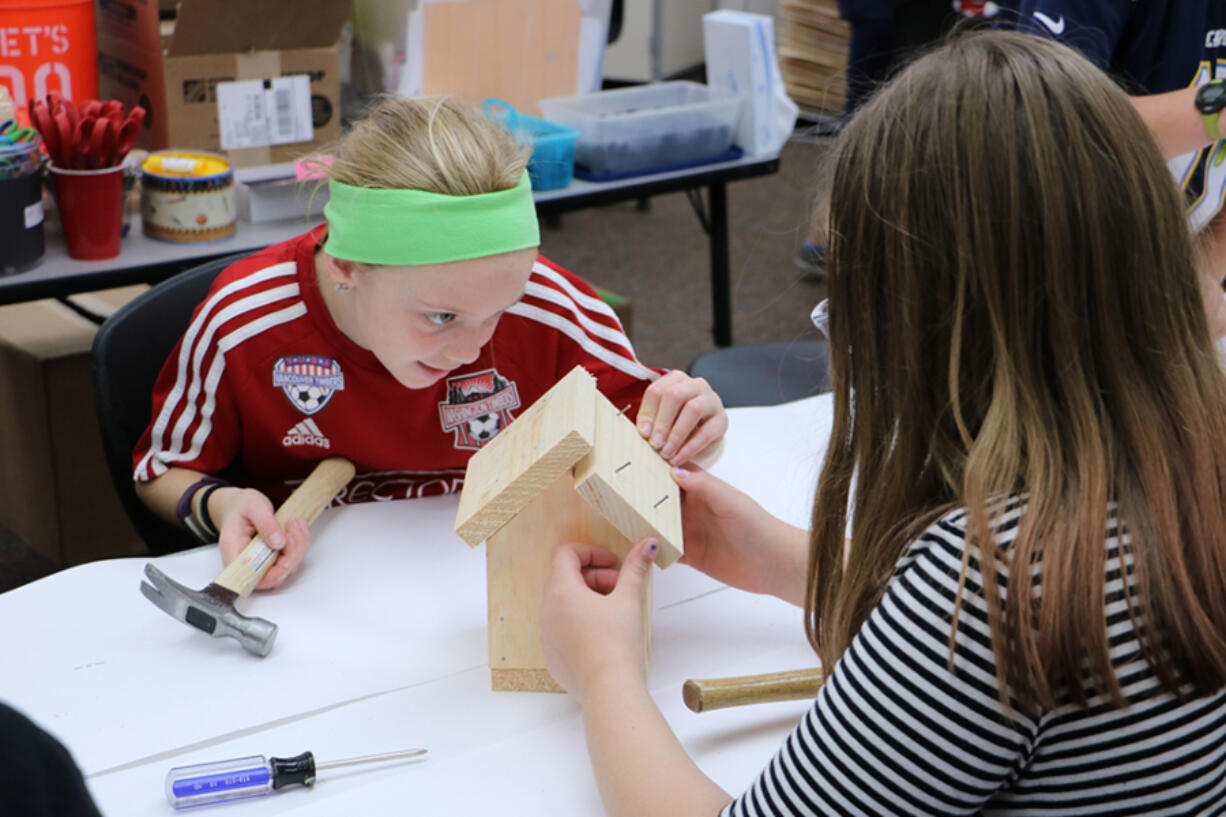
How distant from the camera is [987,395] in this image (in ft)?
2.20

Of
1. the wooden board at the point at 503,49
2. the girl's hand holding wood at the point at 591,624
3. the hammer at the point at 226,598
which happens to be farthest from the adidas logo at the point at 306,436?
the wooden board at the point at 503,49

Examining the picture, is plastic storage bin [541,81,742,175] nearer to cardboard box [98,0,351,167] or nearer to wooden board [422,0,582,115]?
wooden board [422,0,582,115]

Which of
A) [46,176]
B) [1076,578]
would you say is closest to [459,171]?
[1076,578]

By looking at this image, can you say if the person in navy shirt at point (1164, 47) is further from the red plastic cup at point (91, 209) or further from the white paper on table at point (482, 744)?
the red plastic cup at point (91, 209)

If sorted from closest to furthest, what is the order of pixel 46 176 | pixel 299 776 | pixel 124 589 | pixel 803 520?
pixel 299 776 < pixel 124 589 < pixel 803 520 < pixel 46 176

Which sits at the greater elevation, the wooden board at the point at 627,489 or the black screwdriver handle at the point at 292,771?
the wooden board at the point at 627,489

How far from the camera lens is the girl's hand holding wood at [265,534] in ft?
3.47

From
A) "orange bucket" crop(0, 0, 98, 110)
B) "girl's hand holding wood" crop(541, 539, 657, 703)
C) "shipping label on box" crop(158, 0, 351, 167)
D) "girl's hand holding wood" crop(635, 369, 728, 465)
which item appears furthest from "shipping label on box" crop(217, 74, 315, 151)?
"girl's hand holding wood" crop(541, 539, 657, 703)

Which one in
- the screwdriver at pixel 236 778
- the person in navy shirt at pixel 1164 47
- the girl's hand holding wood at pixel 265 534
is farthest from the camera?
the person in navy shirt at pixel 1164 47

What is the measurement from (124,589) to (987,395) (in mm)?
762

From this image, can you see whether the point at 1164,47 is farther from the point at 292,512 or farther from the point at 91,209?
the point at 91,209

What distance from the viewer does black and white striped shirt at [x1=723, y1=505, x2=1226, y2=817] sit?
60 centimetres

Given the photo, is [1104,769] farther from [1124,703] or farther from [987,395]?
[987,395]

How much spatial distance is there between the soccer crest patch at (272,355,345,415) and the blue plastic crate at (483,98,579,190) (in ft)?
3.24
